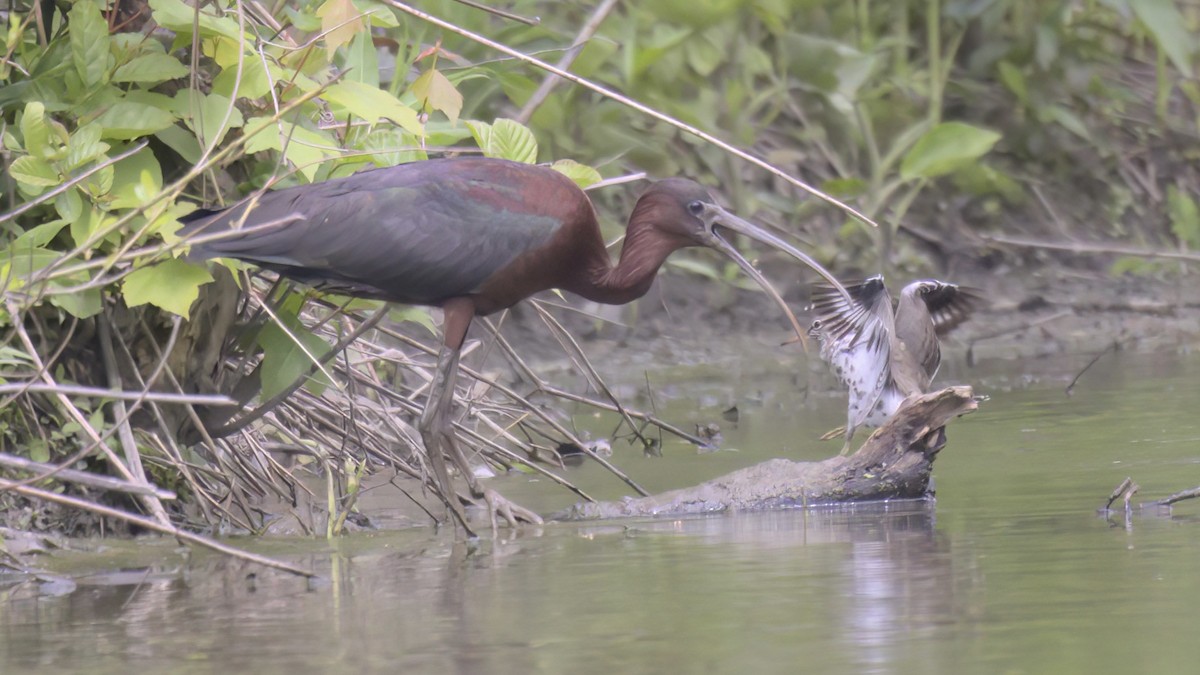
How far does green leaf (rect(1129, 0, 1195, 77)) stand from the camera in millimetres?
11562

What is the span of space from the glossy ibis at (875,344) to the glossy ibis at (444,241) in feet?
5.15

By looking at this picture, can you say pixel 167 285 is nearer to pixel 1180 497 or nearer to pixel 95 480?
pixel 95 480

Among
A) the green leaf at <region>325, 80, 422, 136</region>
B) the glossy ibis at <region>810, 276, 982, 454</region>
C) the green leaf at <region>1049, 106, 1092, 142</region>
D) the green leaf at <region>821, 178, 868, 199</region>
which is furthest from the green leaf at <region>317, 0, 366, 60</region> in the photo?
the green leaf at <region>1049, 106, 1092, 142</region>

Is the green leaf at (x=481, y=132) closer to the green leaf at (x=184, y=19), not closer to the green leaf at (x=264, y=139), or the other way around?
the green leaf at (x=264, y=139)

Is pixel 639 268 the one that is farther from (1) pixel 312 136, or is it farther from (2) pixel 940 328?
(2) pixel 940 328

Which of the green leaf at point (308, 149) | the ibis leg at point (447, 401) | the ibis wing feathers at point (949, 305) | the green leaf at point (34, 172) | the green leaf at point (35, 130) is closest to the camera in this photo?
A: the green leaf at point (35, 130)

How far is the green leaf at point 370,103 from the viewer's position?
533cm


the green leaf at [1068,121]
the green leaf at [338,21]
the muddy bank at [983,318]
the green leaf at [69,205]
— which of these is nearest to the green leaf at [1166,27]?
the green leaf at [1068,121]

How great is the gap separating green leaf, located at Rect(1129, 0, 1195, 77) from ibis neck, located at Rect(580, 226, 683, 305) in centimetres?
623

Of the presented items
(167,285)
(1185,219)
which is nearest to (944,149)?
(1185,219)

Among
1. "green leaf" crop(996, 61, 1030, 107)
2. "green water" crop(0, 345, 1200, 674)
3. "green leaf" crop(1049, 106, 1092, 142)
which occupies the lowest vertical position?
"green water" crop(0, 345, 1200, 674)

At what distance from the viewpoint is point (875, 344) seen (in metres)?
7.36

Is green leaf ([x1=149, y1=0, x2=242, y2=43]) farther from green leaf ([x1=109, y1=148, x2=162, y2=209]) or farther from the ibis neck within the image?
the ibis neck

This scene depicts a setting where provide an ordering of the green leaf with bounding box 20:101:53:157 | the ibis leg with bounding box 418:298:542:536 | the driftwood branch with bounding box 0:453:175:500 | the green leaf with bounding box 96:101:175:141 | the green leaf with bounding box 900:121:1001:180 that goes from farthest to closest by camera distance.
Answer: the green leaf with bounding box 900:121:1001:180 → the ibis leg with bounding box 418:298:542:536 → the green leaf with bounding box 96:101:175:141 → the green leaf with bounding box 20:101:53:157 → the driftwood branch with bounding box 0:453:175:500
